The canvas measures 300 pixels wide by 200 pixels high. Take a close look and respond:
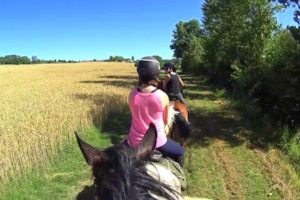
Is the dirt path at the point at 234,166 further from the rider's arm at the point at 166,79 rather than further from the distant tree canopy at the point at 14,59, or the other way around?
the distant tree canopy at the point at 14,59

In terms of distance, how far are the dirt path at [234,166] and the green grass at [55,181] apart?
215cm

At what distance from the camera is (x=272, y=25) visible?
21.6 m

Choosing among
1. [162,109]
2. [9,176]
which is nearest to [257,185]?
[9,176]

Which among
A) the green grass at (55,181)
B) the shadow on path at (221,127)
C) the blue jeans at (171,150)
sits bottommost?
the green grass at (55,181)

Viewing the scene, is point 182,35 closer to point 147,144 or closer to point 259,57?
point 259,57

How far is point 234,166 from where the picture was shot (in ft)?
35.2

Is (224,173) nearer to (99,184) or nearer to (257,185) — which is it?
(257,185)

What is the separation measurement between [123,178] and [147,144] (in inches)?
14.6

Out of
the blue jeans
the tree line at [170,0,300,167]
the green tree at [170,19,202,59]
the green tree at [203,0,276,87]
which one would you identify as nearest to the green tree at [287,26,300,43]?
the tree line at [170,0,300,167]

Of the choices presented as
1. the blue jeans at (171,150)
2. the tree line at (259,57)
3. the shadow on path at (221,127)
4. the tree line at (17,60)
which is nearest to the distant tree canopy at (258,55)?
the tree line at (259,57)

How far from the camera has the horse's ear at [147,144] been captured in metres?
2.74

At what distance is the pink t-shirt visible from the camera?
469 cm

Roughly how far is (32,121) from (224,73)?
19032 millimetres

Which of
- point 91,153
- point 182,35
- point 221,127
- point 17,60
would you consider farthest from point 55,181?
point 17,60
